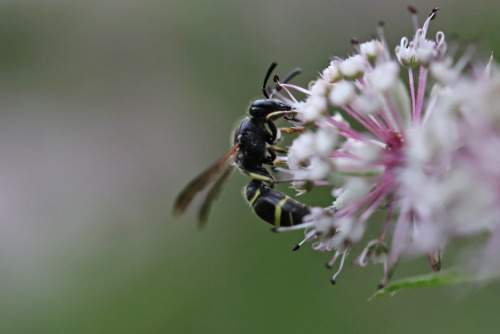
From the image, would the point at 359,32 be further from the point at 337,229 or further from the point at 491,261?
the point at 491,261

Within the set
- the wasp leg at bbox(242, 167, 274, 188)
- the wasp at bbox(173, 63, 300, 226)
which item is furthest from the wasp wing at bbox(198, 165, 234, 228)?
the wasp leg at bbox(242, 167, 274, 188)

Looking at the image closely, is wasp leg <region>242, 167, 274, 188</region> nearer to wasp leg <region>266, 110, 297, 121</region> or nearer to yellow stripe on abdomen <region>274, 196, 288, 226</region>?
yellow stripe on abdomen <region>274, 196, 288, 226</region>

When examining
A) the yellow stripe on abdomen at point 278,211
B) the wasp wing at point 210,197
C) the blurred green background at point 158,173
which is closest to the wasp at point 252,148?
the wasp wing at point 210,197

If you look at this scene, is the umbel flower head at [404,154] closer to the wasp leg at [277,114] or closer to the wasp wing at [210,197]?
the wasp leg at [277,114]

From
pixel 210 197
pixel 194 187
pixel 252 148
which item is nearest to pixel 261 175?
pixel 252 148

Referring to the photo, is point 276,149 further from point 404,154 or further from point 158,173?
point 158,173

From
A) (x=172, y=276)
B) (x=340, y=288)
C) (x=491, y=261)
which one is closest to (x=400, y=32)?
(x=340, y=288)
